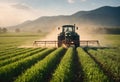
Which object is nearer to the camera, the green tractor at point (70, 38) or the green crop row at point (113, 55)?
the green crop row at point (113, 55)

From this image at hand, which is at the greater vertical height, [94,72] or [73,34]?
[73,34]

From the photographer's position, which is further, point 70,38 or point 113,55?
point 70,38

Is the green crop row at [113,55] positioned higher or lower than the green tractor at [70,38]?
lower

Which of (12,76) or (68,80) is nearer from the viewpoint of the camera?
(68,80)

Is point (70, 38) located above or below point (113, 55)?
above

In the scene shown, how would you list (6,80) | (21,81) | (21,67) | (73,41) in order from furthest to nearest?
(73,41) < (21,67) < (6,80) < (21,81)

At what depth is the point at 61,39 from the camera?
30.9m

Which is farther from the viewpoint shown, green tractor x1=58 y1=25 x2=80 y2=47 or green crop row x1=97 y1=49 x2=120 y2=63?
green tractor x1=58 y1=25 x2=80 y2=47

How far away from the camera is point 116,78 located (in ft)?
32.3

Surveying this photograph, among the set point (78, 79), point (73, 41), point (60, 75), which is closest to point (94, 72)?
point (78, 79)

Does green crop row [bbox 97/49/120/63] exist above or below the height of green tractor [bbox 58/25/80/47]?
below

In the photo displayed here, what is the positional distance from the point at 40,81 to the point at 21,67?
11.3 feet

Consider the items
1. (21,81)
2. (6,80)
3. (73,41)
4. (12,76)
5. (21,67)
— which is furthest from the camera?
(73,41)

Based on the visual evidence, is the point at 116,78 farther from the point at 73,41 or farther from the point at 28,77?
the point at 73,41
